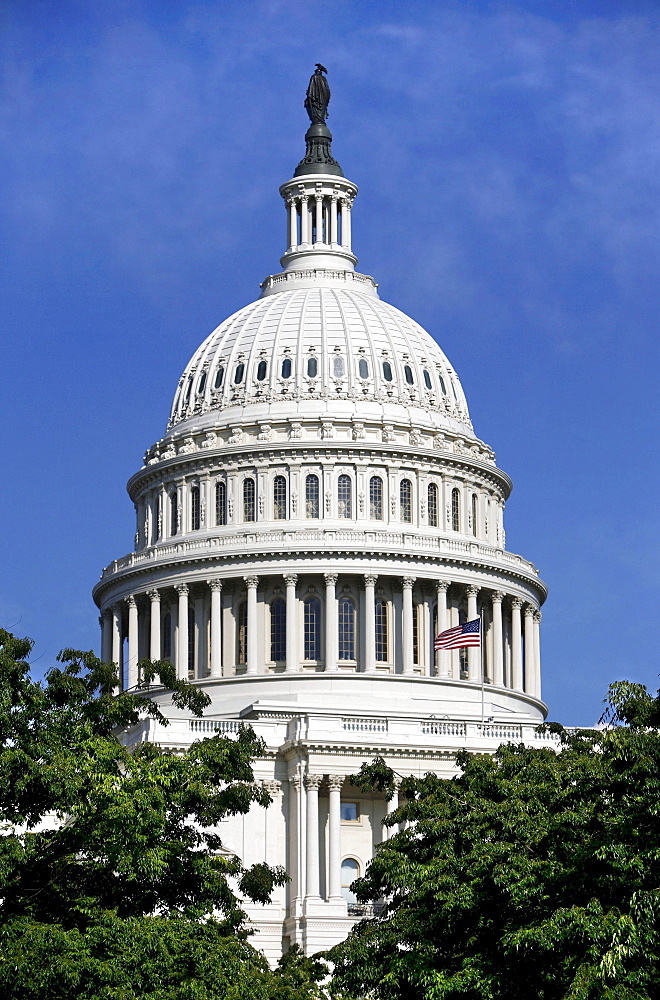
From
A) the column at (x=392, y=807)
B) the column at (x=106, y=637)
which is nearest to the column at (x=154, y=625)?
the column at (x=106, y=637)

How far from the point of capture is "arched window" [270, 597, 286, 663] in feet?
394

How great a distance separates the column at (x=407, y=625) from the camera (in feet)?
392

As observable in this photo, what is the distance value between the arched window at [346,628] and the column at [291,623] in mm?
2643

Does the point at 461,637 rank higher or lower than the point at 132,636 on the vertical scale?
lower

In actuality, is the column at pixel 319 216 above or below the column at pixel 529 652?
above

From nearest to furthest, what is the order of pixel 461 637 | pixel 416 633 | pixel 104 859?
pixel 104 859, pixel 461 637, pixel 416 633

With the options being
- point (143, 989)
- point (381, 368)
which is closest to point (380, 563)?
point (381, 368)

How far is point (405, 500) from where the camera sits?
126 meters

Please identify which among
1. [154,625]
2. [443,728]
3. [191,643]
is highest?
[154,625]

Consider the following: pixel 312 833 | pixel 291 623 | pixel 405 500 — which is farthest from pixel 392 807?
pixel 405 500

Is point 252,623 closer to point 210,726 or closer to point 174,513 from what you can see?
point 174,513

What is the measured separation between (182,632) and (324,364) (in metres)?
18.9

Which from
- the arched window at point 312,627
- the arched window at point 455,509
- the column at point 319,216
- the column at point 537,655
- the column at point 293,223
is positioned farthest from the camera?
the column at point 293,223

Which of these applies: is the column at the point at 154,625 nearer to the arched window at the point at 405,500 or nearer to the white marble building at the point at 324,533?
the white marble building at the point at 324,533
